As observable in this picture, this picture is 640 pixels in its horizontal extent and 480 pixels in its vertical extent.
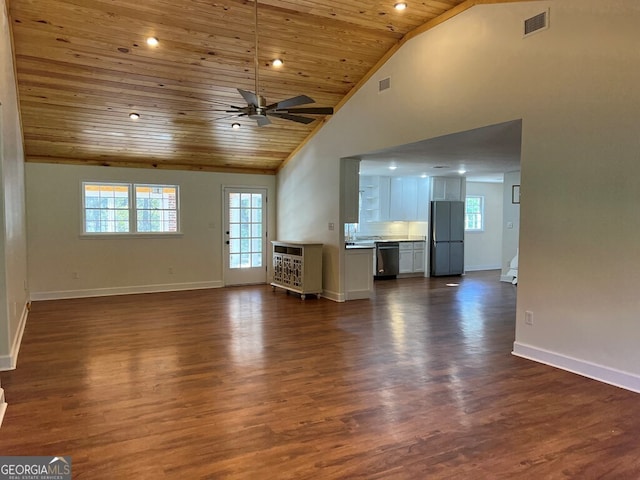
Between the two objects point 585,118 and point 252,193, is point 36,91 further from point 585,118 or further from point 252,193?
point 585,118

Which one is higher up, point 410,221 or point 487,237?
point 410,221

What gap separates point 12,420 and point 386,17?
4914 mm

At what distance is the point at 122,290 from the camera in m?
7.59

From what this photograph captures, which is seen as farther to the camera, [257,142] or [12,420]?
[257,142]

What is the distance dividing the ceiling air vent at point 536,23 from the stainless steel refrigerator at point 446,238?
5.84m

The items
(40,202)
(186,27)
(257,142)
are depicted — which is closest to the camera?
(186,27)

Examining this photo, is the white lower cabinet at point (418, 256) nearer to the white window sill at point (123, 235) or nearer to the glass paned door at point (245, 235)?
the glass paned door at point (245, 235)

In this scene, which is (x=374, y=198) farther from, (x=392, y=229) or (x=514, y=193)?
(x=514, y=193)

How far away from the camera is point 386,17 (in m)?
4.84

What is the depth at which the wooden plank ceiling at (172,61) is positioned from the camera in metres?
4.39

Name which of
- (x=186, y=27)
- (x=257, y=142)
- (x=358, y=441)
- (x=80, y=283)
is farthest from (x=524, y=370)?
(x=80, y=283)

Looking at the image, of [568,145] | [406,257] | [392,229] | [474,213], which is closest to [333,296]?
[406,257]

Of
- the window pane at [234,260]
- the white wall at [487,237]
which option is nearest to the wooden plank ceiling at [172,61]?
the window pane at [234,260]

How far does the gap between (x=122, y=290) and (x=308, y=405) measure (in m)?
5.65
